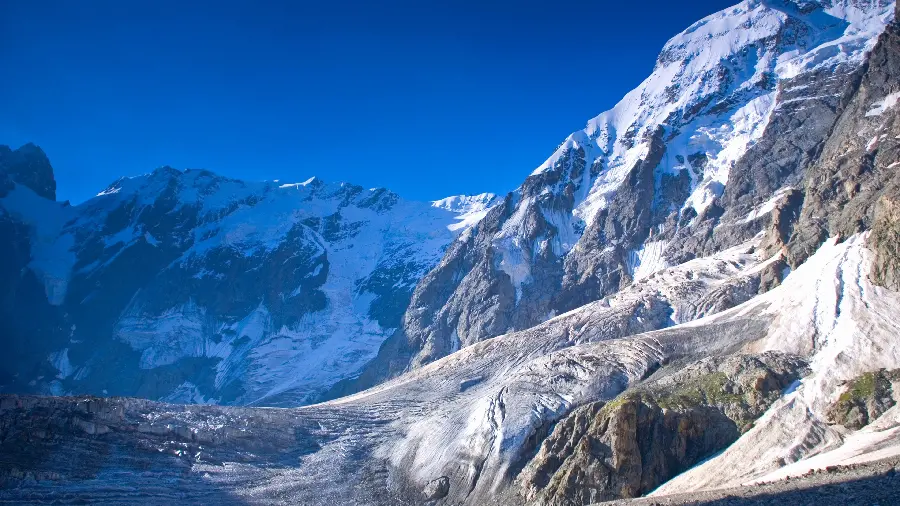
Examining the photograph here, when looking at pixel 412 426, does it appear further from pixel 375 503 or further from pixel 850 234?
pixel 850 234

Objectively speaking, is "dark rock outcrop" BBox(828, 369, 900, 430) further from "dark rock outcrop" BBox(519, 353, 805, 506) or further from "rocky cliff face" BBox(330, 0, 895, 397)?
"rocky cliff face" BBox(330, 0, 895, 397)

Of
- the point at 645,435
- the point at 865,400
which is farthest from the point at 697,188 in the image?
the point at 645,435

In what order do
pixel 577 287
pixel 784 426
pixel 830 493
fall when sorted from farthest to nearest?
pixel 577 287
pixel 784 426
pixel 830 493

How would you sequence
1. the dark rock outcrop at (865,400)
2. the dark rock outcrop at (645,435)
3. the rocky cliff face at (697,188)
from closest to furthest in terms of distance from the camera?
the dark rock outcrop at (865,400)
the dark rock outcrop at (645,435)
the rocky cliff face at (697,188)

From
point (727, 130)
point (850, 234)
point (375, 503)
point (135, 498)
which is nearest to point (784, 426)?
point (375, 503)

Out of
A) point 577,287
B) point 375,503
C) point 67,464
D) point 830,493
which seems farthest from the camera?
point 577,287

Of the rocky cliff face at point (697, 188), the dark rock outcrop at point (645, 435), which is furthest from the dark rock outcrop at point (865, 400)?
the rocky cliff face at point (697, 188)

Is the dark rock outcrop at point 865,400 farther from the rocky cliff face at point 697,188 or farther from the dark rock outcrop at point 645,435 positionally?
the rocky cliff face at point 697,188

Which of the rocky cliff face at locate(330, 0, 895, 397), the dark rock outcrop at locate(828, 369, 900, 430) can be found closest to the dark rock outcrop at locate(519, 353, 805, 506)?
the dark rock outcrop at locate(828, 369, 900, 430)

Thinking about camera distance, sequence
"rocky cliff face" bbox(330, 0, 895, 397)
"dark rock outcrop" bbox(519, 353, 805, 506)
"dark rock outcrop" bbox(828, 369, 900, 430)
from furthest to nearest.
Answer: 1. "rocky cliff face" bbox(330, 0, 895, 397)
2. "dark rock outcrop" bbox(519, 353, 805, 506)
3. "dark rock outcrop" bbox(828, 369, 900, 430)

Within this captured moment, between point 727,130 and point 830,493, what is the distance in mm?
166302

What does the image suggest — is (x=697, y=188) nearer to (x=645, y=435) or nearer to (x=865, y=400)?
(x=865, y=400)

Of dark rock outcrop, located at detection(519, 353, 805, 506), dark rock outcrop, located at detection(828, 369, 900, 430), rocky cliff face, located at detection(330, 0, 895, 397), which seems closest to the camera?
dark rock outcrop, located at detection(828, 369, 900, 430)

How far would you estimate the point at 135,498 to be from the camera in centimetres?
5938
